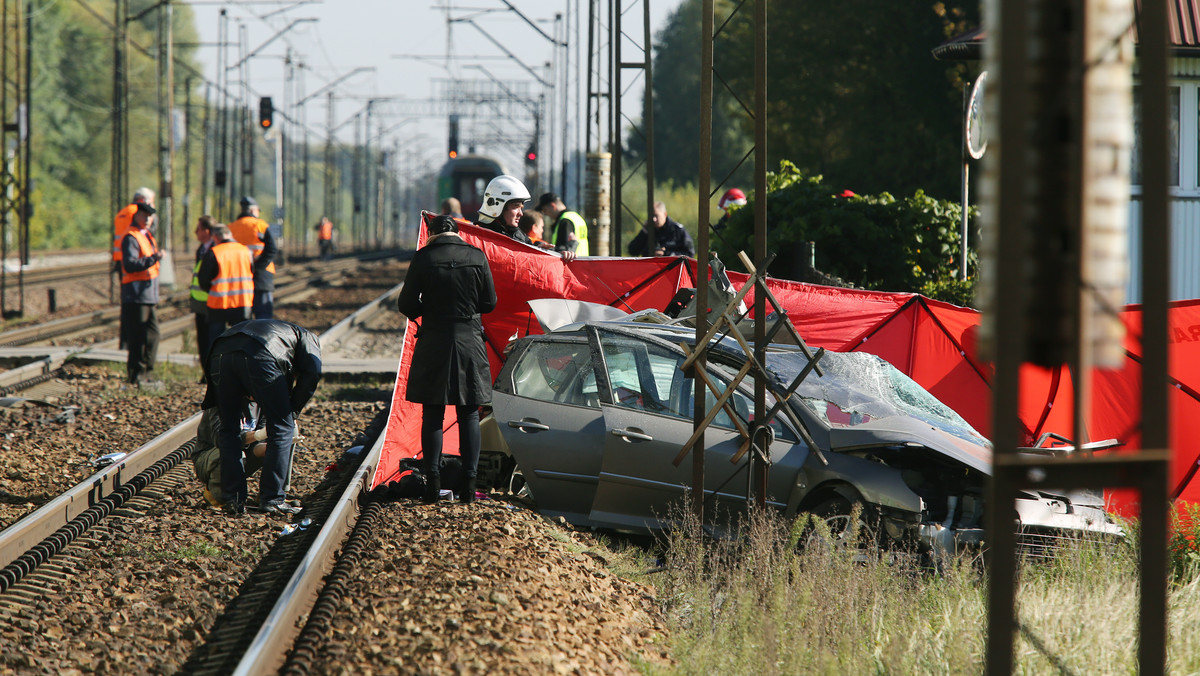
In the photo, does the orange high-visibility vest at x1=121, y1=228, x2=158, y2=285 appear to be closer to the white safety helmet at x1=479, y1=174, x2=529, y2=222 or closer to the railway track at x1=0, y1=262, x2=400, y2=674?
the railway track at x1=0, y1=262, x2=400, y2=674

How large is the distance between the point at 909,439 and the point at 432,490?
328 cm

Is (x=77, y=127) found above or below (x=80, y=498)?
above

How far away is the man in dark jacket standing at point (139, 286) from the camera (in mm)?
13906

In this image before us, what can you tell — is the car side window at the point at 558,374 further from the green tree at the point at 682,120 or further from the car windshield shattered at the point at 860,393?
the green tree at the point at 682,120

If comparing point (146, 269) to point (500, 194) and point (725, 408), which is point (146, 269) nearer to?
point (500, 194)

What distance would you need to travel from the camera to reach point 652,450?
7.47 m

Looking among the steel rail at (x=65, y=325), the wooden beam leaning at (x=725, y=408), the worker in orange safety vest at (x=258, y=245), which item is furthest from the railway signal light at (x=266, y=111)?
the wooden beam leaning at (x=725, y=408)

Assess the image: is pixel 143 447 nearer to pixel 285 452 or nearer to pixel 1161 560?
pixel 285 452

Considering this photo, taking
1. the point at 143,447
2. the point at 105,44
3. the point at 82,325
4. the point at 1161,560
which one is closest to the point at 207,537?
the point at 143,447

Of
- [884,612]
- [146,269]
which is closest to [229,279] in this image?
[146,269]

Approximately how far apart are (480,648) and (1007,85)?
3.31m

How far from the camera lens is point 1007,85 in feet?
9.80

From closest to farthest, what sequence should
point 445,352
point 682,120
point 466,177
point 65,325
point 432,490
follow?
point 445,352, point 432,490, point 65,325, point 466,177, point 682,120

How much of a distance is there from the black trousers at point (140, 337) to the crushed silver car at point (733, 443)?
24.5 ft
